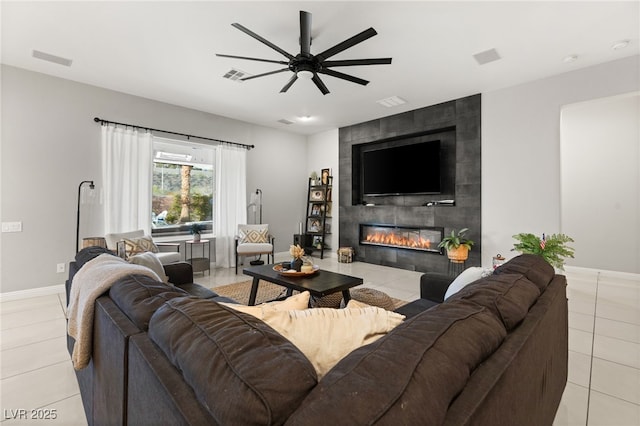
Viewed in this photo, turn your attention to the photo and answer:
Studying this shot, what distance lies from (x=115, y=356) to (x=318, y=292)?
5.79ft

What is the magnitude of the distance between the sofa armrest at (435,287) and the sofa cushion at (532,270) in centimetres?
72

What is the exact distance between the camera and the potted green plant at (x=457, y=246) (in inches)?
188

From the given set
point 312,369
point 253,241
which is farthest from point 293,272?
point 253,241

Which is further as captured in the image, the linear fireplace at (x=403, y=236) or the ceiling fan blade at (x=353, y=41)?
the linear fireplace at (x=403, y=236)

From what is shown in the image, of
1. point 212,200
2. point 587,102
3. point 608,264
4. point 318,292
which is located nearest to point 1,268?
point 212,200

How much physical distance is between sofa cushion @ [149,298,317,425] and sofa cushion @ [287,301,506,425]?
2.1 inches

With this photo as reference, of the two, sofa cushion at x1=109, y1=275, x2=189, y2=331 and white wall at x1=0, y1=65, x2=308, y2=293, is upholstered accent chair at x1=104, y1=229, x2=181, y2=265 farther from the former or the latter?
sofa cushion at x1=109, y1=275, x2=189, y2=331

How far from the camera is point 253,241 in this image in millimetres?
5707

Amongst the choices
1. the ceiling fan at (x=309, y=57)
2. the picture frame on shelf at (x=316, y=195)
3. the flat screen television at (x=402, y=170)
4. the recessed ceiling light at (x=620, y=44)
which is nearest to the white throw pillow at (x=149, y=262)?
the ceiling fan at (x=309, y=57)

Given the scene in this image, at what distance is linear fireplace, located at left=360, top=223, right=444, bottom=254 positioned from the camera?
546cm

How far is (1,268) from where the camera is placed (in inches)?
151

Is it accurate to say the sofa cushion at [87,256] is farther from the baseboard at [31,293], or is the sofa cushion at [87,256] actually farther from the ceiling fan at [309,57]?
the baseboard at [31,293]

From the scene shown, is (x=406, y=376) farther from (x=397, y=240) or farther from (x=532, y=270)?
(x=397, y=240)

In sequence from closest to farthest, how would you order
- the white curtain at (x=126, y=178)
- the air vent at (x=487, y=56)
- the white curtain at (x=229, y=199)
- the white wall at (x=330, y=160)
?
the air vent at (x=487, y=56) < the white curtain at (x=126, y=178) < the white curtain at (x=229, y=199) < the white wall at (x=330, y=160)
